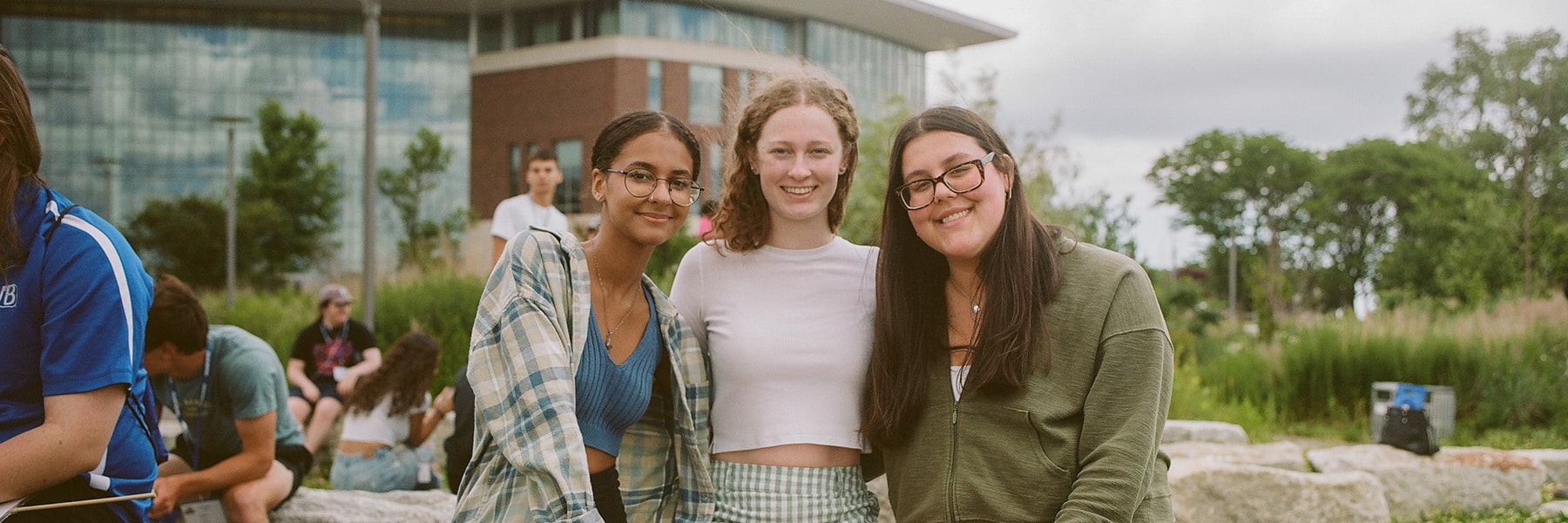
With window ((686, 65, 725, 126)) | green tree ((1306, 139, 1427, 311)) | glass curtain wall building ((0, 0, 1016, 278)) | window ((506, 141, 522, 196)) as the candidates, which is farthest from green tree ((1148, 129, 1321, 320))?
window ((506, 141, 522, 196))

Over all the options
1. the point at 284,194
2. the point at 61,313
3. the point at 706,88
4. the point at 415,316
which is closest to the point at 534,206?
the point at 61,313

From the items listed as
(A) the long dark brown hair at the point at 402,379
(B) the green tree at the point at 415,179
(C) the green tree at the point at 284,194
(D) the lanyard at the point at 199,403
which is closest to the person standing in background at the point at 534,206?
(A) the long dark brown hair at the point at 402,379

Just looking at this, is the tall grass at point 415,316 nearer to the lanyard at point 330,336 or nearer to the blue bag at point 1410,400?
the lanyard at point 330,336

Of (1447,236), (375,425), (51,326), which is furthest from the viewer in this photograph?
(1447,236)

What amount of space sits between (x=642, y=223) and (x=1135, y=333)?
3.97 ft

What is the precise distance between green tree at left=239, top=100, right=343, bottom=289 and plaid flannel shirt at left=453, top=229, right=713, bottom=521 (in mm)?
37212

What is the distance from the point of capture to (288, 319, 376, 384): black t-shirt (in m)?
9.73

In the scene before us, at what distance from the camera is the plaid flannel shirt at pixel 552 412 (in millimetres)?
2600

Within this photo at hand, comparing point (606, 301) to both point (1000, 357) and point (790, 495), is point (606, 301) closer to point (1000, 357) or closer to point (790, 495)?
point (790, 495)

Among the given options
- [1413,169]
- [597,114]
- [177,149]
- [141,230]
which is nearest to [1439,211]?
[1413,169]

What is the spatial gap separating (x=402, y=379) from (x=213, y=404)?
3.02 metres

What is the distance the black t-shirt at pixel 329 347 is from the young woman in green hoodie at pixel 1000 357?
7868mm

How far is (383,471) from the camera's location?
23.5ft

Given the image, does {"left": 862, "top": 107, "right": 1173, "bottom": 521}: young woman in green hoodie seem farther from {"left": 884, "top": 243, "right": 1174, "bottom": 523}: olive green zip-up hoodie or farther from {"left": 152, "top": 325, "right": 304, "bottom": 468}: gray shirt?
{"left": 152, "top": 325, "right": 304, "bottom": 468}: gray shirt
